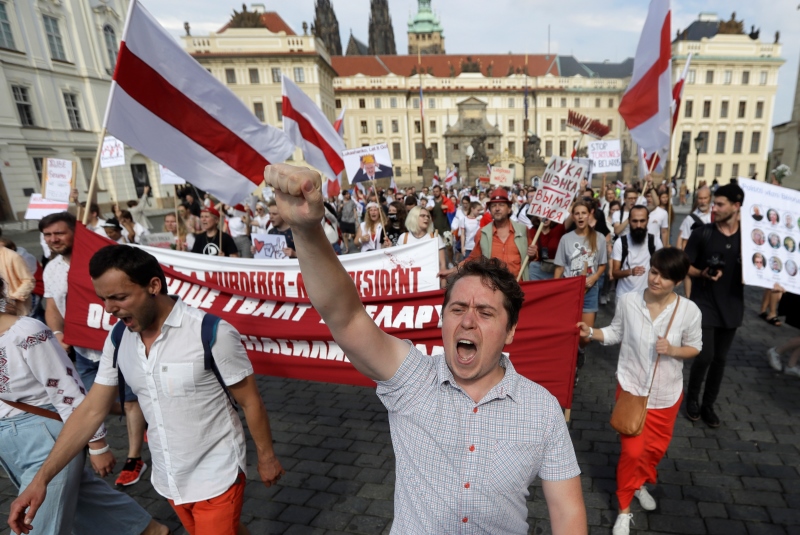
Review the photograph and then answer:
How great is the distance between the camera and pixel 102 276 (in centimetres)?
187

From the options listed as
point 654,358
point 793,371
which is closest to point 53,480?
point 654,358

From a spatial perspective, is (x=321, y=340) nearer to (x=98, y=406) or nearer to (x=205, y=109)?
(x=98, y=406)

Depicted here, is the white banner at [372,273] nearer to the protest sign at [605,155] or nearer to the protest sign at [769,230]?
the protest sign at [769,230]

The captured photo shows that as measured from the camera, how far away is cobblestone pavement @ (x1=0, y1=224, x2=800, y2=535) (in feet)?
9.45

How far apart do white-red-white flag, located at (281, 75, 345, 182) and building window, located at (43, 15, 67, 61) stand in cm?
3030

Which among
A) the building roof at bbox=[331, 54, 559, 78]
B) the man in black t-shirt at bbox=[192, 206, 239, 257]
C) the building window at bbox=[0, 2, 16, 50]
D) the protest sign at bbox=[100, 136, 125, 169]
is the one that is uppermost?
the building roof at bbox=[331, 54, 559, 78]

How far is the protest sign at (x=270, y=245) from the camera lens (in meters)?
6.11

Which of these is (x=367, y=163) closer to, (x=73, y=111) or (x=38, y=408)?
(x=38, y=408)

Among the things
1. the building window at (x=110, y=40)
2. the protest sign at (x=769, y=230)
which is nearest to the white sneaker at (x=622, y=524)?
the protest sign at (x=769, y=230)

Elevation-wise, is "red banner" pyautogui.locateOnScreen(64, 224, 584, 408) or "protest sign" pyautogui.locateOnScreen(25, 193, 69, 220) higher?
"protest sign" pyautogui.locateOnScreen(25, 193, 69, 220)

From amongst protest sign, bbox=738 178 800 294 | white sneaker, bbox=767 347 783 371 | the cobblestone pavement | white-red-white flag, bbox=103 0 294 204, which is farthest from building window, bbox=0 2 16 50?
white sneaker, bbox=767 347 783 371

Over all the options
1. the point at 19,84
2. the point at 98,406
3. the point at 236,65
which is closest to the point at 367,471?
the point at 98,406

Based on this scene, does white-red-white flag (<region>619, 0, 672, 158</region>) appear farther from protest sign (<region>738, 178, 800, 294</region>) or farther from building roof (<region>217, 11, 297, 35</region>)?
building roof (<region>217, 11, 297, 35</region>)

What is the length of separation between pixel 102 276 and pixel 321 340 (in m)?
1.73
